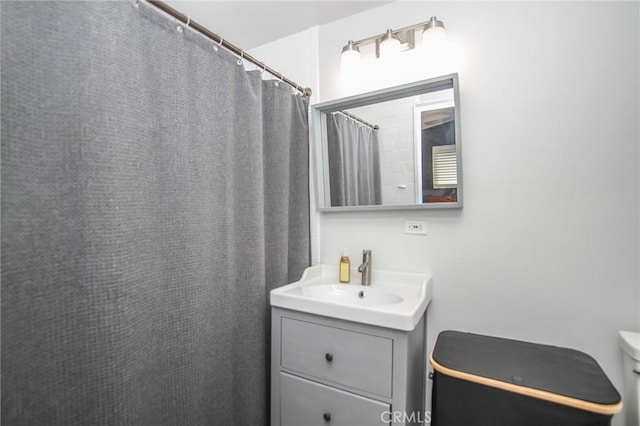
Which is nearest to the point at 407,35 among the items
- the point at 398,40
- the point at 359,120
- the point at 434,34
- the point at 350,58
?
the point at 398,40

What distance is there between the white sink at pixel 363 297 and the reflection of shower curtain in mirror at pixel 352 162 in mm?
397

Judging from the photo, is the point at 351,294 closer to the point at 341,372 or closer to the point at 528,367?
the point at 341,372

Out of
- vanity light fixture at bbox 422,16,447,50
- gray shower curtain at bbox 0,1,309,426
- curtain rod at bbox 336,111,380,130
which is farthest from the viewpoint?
curtain rod at bbox 336,111,380,130

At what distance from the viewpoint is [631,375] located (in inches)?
38.1

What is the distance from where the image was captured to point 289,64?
1790 mm

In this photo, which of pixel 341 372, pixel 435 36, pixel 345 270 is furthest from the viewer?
pixel 345 270

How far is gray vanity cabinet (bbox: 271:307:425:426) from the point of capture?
1015 millimetres

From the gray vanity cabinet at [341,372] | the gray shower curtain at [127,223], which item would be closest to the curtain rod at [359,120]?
the gray shower curtain at [127,223]

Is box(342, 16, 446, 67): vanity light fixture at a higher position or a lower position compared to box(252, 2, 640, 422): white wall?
higher

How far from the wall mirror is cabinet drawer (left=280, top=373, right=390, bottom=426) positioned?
2.75ft

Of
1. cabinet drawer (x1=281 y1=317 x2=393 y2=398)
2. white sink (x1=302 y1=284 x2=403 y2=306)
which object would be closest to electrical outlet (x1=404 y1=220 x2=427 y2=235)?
white sink (x1=302 y1=284 x2=403 y2=306)

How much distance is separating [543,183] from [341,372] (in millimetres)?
1096

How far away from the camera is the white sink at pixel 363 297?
3.34 ft

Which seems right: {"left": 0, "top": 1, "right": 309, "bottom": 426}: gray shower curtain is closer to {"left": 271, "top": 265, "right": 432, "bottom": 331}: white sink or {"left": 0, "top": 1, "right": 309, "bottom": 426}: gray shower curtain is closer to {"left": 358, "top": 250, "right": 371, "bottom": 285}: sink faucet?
{"left": 271, "top": 265, "right": 432, "bottom": 331}: white sink
